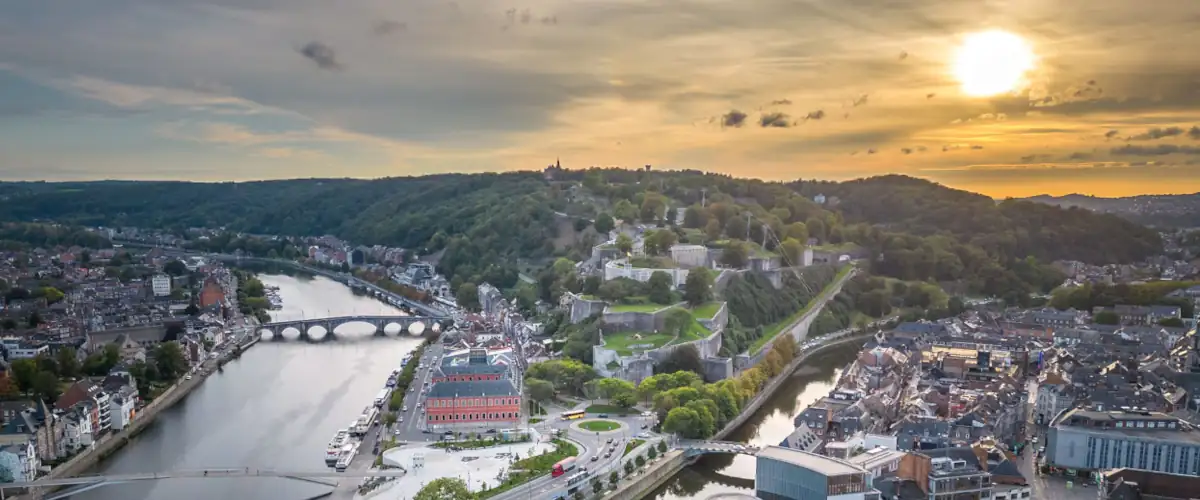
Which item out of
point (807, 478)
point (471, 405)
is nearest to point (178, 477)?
point (471, 405)

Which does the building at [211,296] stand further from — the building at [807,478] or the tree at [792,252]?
the building at [807,478]

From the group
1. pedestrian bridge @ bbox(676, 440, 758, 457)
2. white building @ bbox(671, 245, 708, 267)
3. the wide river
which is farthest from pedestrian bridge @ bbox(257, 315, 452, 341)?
pedestrian bridge @ bbox(676, 440, 758, 457)

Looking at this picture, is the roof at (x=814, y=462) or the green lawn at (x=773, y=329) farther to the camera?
the green lawn at (x=773, y=329)

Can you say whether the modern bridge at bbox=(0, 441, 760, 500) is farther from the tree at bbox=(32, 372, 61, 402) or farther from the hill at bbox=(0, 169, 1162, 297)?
the hill at bbox=(0, 169, 1162, 297)

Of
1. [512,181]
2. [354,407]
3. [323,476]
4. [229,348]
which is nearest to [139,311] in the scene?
[229,348]

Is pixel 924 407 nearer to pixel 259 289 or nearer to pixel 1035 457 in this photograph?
pixel 1035 457

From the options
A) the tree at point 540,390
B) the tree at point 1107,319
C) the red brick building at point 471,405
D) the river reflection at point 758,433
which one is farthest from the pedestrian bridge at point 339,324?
the tree at point 1107,319

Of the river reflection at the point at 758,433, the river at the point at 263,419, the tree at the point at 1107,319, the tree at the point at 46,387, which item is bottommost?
the river at the point at 263,419
